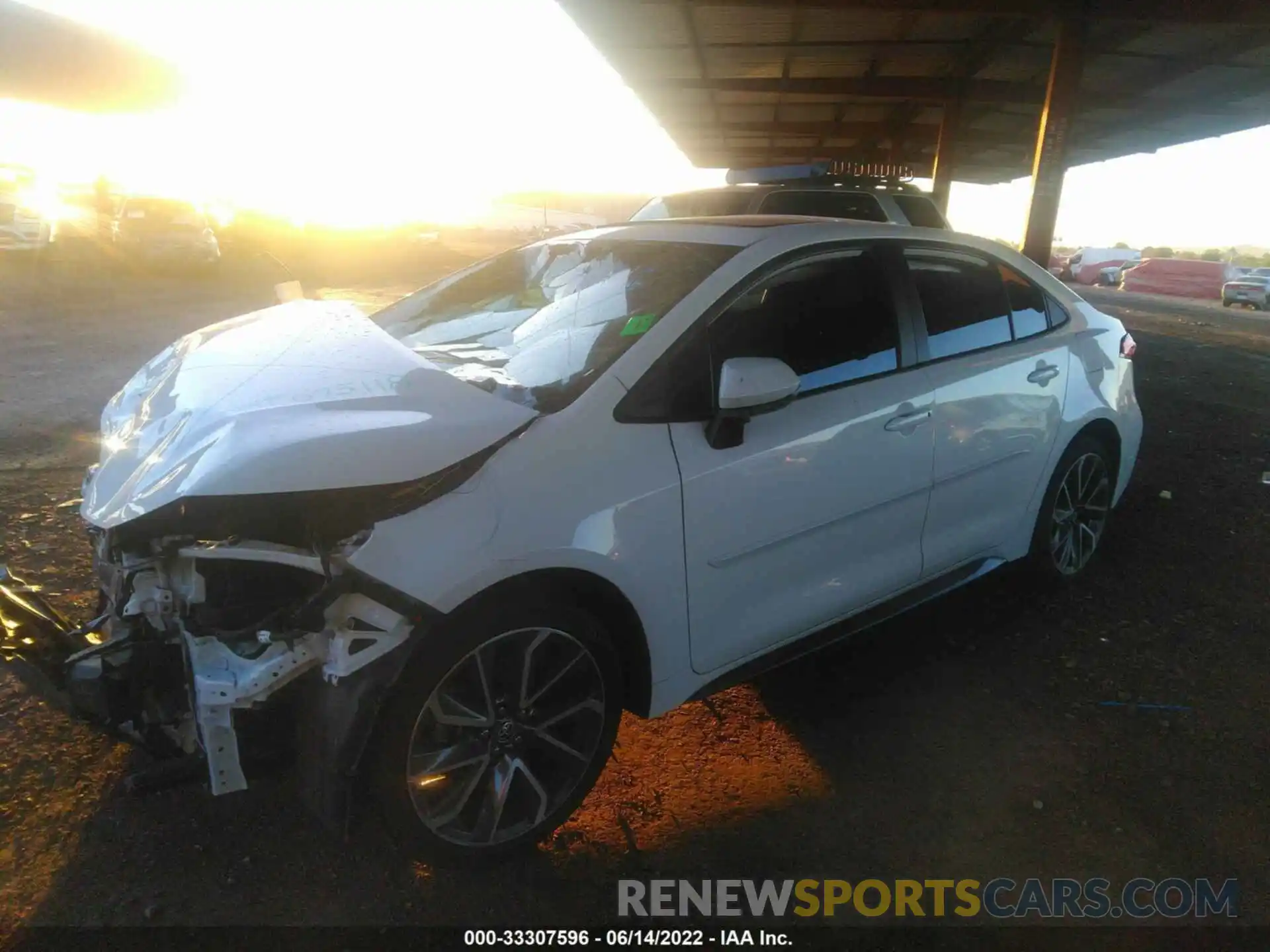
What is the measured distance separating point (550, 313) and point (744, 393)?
0.93m

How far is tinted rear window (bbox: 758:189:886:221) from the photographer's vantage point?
824 cm

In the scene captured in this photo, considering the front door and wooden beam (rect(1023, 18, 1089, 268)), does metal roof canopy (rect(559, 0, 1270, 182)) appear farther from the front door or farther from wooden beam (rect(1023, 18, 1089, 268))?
the front door

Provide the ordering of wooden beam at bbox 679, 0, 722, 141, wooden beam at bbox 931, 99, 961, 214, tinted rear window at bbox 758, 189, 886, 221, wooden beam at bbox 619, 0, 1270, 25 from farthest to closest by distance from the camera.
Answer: wooden beam at bbox 931, 99, 961, 214
wooden beam at bbox 679, 0, 722, 141
wooden beam at bbox 619, 0, 1270, 25
tinted rear window at bbox 758, 189, 886, 221

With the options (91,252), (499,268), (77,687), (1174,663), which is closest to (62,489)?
(499,268)

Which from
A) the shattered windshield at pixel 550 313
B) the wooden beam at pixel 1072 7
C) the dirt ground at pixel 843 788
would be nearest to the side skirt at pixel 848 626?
the dirt ground at pixel 843 788

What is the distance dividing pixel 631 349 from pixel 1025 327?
2.11 metres

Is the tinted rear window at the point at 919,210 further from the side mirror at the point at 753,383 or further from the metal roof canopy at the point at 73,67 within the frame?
the metal roof canopy at the point at 73,67

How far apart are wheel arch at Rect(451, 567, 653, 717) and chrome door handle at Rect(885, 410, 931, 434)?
1.22m

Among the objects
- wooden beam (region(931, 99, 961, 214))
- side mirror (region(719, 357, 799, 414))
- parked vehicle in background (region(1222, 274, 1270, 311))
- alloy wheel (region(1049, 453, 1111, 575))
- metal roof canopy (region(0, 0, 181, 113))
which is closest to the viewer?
side mirror (region(719, 357, 799, 414))

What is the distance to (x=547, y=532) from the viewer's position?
2324mm

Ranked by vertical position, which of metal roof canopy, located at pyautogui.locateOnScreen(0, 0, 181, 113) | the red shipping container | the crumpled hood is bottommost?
the red shipping container

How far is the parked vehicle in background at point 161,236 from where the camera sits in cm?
1820

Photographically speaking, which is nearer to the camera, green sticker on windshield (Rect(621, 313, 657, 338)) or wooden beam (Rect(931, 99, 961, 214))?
green sticker on windshield (Rect(621, 313, 657, 338))

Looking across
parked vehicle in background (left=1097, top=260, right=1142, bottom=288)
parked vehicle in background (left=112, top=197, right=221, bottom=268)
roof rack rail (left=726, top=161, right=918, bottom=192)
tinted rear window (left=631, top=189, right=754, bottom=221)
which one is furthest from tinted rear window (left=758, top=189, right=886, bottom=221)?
parked vehicle in background (left=1097, top=260, right=1142, bottom=288)
